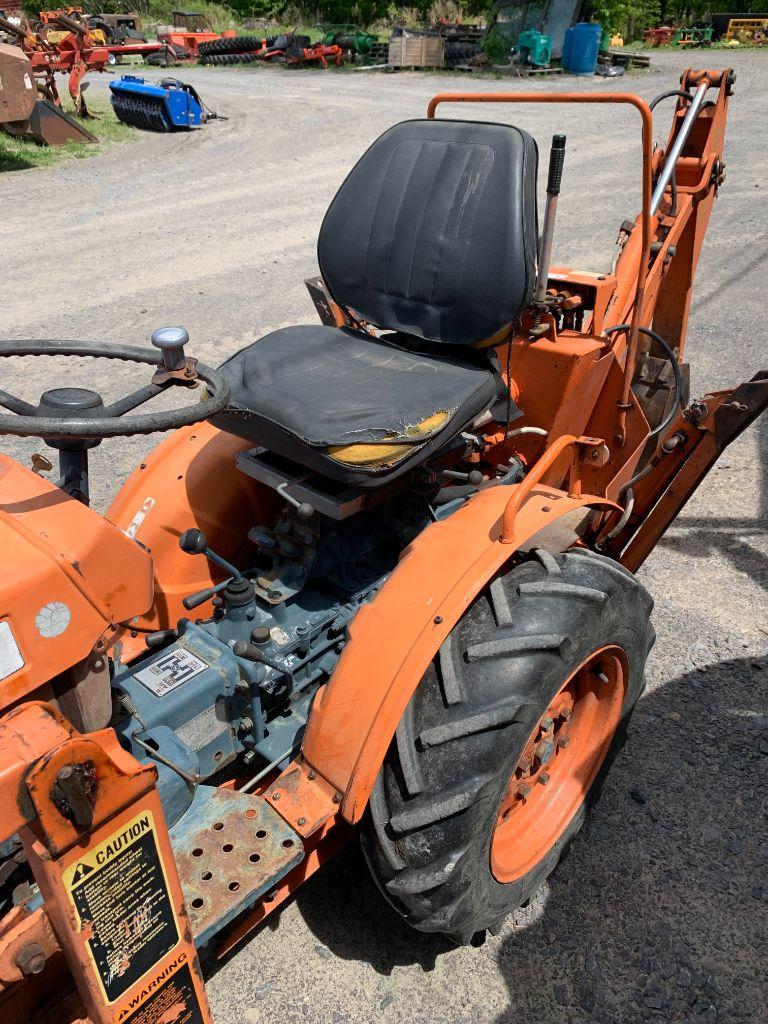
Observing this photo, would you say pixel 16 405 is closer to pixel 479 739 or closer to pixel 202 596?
pixel 202 596

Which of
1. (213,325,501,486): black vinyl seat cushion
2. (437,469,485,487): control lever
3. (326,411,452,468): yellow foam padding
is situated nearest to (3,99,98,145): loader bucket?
(213,325,501,486): black vinyl seat cushion

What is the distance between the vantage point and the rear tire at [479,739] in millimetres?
1722

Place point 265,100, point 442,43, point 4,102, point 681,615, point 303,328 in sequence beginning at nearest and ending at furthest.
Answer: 1. point 303,328
2. point 681,615
3. point 4,102
4. point 265,100
5. point 442,43

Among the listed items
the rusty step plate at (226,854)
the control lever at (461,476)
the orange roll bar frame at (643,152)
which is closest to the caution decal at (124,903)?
the rusty step plate at (226,854)

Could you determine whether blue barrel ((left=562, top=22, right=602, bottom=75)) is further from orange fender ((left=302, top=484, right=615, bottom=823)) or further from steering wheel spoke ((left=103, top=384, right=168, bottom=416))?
steering wheel spoke ((left=103, top=384, right=168, bottom=416))

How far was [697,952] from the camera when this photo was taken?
2.01 m

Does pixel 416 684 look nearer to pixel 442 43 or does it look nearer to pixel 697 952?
pixel 697 952

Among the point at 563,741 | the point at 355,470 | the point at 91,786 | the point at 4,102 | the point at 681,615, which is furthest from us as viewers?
the point at 4,102

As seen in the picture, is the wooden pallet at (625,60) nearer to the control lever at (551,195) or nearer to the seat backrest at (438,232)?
the seat backrest at (438,232)

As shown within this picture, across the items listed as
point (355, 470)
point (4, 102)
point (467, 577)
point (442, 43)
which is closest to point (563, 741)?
point (467, 577)

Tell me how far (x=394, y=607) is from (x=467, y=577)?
173 millimetres

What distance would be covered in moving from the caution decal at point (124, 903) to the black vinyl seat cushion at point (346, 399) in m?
0.90

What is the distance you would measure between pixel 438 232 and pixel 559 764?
1548 mm

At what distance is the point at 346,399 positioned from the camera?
2.02m
